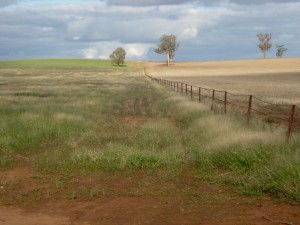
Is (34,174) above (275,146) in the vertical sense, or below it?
below

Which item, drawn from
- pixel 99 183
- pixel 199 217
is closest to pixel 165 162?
pixel 99 183

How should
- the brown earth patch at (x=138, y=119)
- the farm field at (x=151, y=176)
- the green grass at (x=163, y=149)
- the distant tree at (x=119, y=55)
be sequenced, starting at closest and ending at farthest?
1. the farm field at (x=151, y=176)
2. the green grass at (x=163, y=149)
3. the brown earth patch at (x=138, y=119)
4. the distant tree at (x=119, y=55)

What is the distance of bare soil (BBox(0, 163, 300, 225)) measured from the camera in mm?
6379

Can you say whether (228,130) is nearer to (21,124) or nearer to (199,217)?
(199,217)

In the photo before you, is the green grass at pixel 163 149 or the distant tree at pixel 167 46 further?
the distant tree at pixel 167 46

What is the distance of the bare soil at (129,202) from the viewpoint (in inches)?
251

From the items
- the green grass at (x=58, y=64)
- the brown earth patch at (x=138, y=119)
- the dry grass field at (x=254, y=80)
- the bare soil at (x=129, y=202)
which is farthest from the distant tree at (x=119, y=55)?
the bare soil at (x=129, y=202)

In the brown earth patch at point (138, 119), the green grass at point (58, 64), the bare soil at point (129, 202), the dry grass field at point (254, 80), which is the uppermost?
the bare soil at point (129, 202)

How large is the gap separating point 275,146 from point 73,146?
16.9 ft

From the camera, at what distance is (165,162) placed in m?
9.62

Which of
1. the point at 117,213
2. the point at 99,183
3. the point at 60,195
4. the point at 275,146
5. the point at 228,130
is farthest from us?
the point at 228,130

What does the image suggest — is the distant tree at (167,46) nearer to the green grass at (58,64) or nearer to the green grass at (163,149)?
the green grass at (58,64)

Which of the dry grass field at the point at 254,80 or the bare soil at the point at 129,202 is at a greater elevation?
the bare soil at the point at 129,202

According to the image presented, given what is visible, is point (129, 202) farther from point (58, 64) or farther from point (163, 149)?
point (58, 64)
